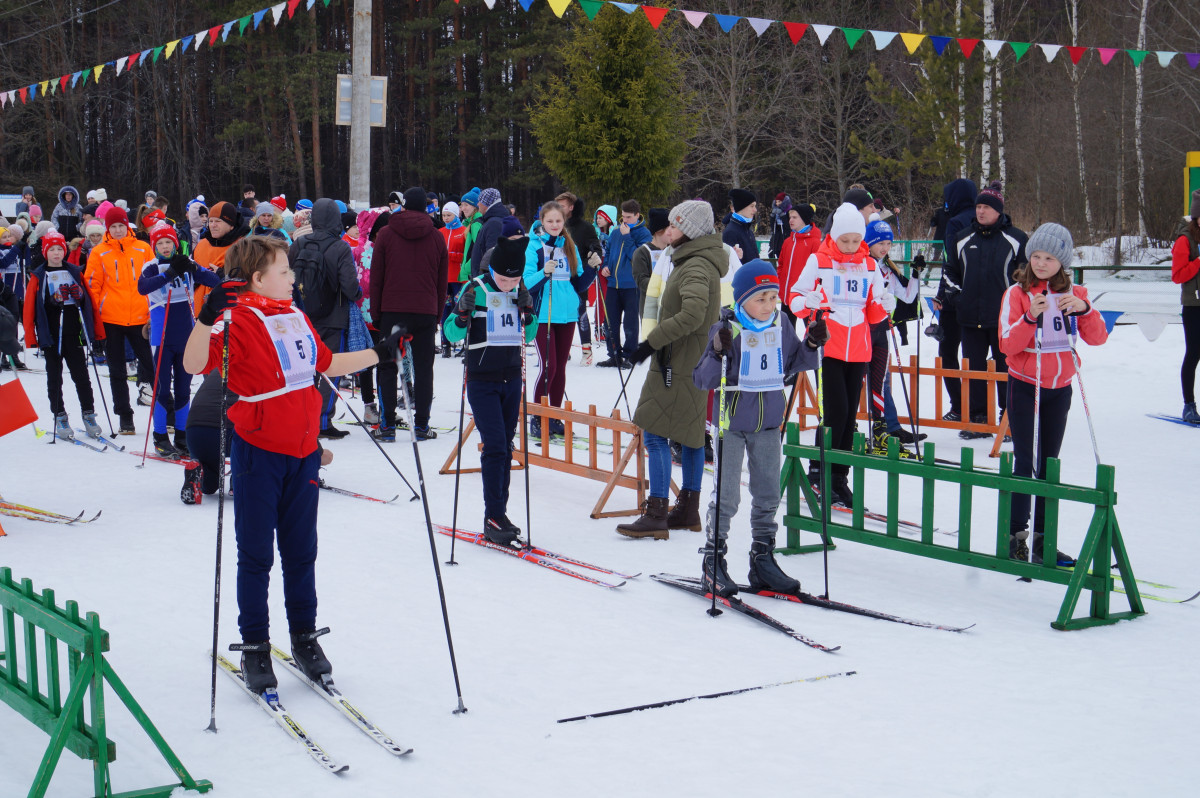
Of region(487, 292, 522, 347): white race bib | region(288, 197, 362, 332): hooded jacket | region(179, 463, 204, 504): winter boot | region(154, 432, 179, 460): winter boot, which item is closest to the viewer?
region(487, 292, 522, 347): white race bib

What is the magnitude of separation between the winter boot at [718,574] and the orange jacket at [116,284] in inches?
232

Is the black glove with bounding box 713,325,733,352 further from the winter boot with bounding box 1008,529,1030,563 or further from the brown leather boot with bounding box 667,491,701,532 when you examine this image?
the winter boot with bounding box 1008,529,1030,563

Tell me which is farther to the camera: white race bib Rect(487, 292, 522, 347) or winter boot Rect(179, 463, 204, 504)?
winter boot Rect(179, 463, 204, 504)

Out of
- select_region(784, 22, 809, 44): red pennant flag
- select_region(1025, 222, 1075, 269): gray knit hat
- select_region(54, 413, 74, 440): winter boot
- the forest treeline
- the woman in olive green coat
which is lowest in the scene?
select_region(54, 413, 74, 440): winter boot

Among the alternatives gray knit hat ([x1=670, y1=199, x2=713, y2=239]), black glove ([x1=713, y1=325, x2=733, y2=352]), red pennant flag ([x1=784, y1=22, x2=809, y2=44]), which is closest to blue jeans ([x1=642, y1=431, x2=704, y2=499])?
gray knit hat ([x1=670, y1=199, x2=713, y2=239])

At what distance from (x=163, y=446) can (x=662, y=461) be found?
14.8 ft

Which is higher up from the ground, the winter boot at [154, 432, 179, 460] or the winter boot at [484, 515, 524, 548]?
the winter boot at [154, 432, 179, 460]

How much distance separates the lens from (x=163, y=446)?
29.0 feet

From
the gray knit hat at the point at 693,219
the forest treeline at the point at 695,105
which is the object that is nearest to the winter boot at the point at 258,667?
the gray knit hat at the point at 693,219

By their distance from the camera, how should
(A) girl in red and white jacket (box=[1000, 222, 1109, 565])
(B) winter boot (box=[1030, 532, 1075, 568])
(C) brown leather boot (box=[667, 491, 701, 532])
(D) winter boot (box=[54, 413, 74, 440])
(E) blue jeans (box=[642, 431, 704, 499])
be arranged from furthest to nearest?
(D) winter boot (box=[54, 413, 74, 440]), (C) brown leather boot (box=[667, 491, 701, 532]), (E) blue jeans (box=[642, 431, 704, 499]), (A) girl in red and white jacket (box=[1000, 222, 1109, 565]), (B) winter boot (box=[1030, 532, 1075, 568])

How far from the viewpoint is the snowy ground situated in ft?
11.6

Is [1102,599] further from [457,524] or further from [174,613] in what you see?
[174,613]

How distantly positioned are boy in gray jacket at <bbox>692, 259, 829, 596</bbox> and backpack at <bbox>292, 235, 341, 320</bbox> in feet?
15.2

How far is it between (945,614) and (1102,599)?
2.26 ft
